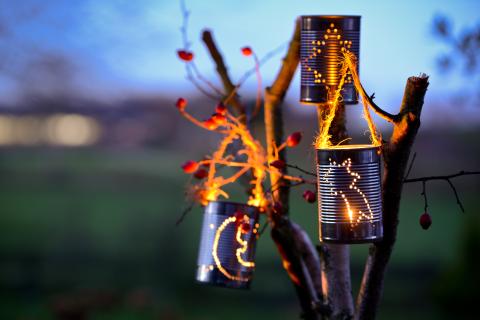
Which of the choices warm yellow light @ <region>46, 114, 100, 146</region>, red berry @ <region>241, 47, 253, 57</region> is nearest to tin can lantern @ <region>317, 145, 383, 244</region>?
red berry @ <region>241, 47, 253, 57</region>

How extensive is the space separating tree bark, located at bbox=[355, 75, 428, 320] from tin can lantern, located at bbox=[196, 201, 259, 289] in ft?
0.74

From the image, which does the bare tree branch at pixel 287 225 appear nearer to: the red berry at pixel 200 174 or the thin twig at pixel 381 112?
the red berry at pixel 200 174

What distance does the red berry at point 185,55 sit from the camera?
5.40 ft

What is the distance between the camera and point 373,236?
1.33 metres

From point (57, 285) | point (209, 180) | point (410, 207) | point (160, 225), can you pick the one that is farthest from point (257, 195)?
point (410, 207)

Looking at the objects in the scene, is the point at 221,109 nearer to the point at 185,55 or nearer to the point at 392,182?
the point at 185,55

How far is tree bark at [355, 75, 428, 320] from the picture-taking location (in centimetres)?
127

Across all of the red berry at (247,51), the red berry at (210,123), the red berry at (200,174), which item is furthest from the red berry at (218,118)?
the red berry at (247,51)

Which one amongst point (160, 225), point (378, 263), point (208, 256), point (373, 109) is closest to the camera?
point (373, 109)

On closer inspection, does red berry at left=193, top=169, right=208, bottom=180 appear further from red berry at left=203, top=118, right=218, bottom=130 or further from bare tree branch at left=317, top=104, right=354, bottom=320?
bare tree branch at left=317, top=104, right=354, bottom=320

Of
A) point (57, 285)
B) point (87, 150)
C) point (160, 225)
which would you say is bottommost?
point (57, 285)

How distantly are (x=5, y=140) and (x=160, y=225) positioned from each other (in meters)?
1.22

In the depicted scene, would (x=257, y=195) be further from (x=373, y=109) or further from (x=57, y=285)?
(x=57, y=285)

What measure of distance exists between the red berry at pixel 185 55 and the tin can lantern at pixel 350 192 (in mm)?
439
